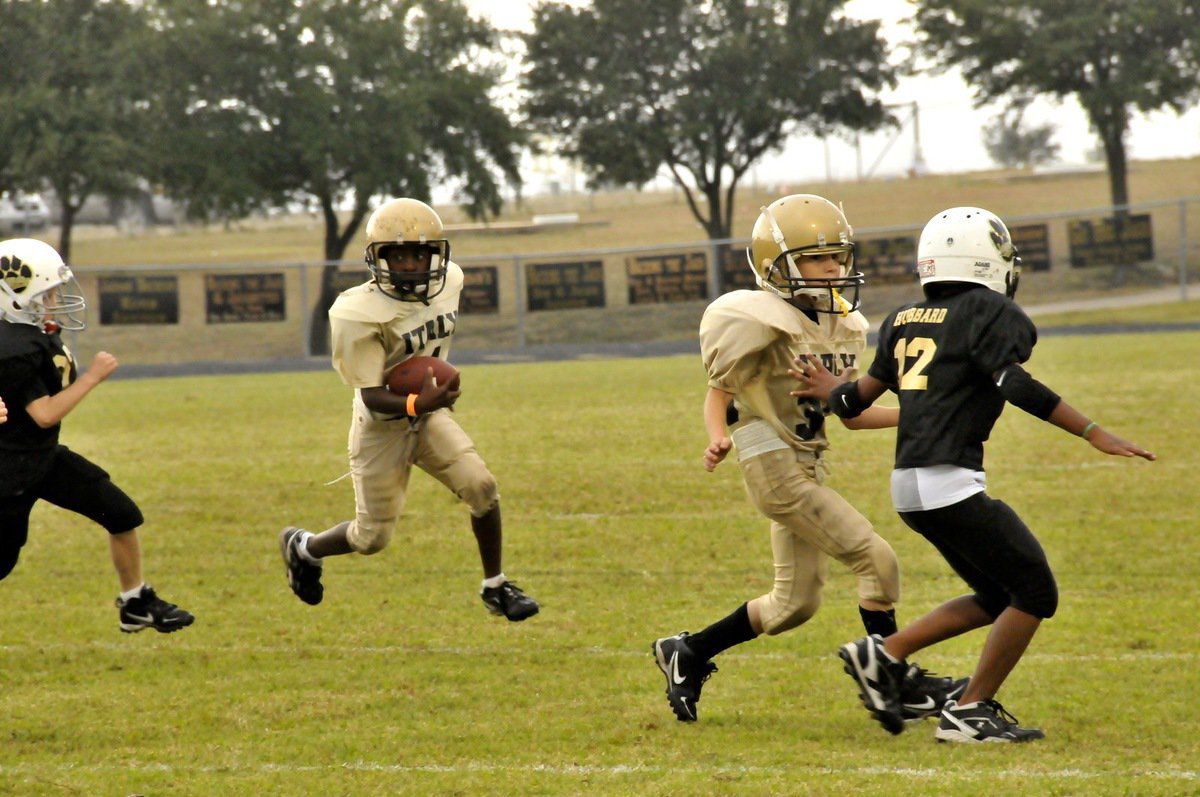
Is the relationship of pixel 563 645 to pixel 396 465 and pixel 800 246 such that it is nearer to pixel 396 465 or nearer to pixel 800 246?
pixel 396 465

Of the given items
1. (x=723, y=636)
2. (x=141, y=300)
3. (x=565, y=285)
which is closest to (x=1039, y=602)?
(x=723, y=636)

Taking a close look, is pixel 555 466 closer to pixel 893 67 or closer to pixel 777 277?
pixel 777 277

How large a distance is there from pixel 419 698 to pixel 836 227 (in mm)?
2329

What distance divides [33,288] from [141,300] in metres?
19.6

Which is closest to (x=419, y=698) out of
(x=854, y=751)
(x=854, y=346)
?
(x=854, y=751)

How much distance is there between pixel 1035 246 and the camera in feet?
83.0

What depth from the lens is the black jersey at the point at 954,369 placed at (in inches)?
178

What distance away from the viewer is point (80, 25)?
2997 centimetres

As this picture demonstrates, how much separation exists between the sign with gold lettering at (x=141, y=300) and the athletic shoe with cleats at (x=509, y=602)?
19.2m

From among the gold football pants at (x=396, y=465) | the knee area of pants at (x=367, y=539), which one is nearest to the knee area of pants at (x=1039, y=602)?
the gold football pants at (x=396, y=465)

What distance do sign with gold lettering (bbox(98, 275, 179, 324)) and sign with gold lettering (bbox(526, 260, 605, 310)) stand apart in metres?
5.90

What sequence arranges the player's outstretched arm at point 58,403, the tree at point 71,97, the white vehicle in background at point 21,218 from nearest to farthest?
the player's outstretched arm at point 58,403 < the tree at point 71,97 < the white vehicle in background at point 21,218

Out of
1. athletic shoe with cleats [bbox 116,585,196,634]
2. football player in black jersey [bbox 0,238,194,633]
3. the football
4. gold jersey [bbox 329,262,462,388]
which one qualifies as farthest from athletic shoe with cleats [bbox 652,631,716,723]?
football player in black jersey [bbox 0,238,194,633]

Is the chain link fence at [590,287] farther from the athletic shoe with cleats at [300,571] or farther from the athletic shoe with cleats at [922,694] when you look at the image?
the athletic shoe with cleats at [922,694]
